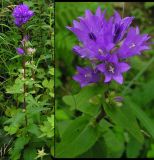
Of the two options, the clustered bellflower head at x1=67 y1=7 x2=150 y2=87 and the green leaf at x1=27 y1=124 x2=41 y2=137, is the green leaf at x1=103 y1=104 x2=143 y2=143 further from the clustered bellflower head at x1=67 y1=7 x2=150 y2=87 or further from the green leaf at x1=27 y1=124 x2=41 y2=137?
the green leaf at x1=27 y1=124 x2=41 y2=137

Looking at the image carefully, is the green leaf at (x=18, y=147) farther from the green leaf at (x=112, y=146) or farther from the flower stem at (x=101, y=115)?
the green leaf at (x=112, y=146)

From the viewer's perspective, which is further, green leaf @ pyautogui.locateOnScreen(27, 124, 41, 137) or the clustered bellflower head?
green leaf @ pyautogui.locateOnScreen(27, 124, 41, 137)

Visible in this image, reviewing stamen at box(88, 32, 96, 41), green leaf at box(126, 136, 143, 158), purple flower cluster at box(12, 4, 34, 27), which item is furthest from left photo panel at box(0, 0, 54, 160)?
green leaf at box(126, 136, 143, 158)

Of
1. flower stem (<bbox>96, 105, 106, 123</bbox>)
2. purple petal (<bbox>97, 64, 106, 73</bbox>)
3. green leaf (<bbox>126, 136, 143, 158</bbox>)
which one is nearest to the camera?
purple petal (<bbox>97, 64, 106, 73</bbox>)

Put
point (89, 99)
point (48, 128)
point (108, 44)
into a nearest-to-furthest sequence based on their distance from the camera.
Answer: point (108, 44), point (89, 99), point (48, 128)

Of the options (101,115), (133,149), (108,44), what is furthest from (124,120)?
(133,149)

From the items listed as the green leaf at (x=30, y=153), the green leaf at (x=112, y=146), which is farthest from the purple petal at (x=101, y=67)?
the green leaf at (x=112, y=146)

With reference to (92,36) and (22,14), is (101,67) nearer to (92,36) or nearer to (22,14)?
(92,36)
